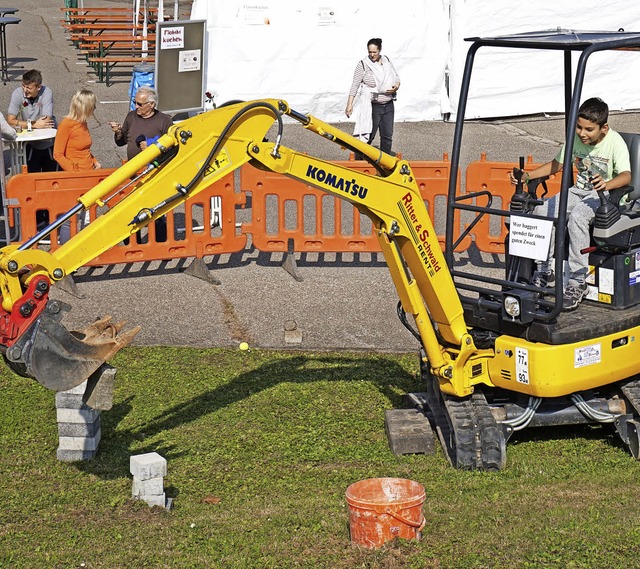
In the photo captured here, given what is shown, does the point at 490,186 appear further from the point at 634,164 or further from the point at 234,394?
the point at 634,164

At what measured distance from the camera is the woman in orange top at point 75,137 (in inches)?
507

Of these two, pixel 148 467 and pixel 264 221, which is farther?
pixel 264 221

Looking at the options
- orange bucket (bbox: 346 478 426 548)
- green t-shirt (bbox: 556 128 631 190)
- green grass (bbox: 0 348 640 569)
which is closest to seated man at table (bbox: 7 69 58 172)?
green grass (bbox: 0 348 640 569)

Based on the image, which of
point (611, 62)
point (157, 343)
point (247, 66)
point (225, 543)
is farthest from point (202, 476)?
point (611, 62)

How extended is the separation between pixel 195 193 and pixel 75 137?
6908mm

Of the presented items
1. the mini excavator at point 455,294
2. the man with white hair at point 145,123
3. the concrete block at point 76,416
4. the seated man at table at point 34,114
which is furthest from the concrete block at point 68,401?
the seated man at table at point 34,114

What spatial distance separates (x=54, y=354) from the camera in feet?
20.0

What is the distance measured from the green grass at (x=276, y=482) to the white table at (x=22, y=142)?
15.5ft

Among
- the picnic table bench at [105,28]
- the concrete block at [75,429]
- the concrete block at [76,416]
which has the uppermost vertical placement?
the picnic table bench at [105,28]

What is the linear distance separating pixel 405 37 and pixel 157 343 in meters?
11.9

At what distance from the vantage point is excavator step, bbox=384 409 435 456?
25.3 ft

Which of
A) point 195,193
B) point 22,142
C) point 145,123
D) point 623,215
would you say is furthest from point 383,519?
point 22,142

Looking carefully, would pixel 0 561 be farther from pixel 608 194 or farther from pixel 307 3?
pixel 307 3

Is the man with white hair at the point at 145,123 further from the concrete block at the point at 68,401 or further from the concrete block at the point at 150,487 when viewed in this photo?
the concrete block at the point at 150,487
